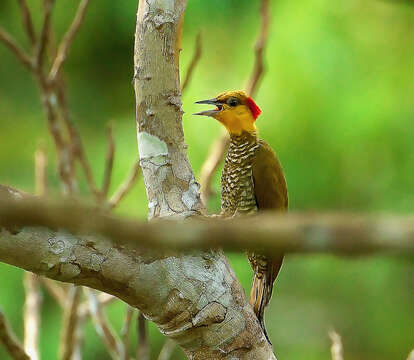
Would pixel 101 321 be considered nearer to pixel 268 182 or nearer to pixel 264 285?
pixel 264 285

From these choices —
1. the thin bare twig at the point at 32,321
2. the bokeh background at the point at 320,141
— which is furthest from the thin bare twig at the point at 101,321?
the bokeh background at the point at 320,141

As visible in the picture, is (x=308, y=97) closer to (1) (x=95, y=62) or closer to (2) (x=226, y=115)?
(2) (x=226, y=115)

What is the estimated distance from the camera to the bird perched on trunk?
1915 mm

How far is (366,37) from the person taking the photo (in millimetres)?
3256

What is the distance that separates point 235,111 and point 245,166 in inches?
5.7

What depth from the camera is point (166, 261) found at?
41.6 inches

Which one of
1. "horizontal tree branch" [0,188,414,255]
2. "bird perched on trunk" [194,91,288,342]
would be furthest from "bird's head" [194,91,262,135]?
"horizontal tree branch" [0,188,414,255]

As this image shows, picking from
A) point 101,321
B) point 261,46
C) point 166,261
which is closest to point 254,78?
point 261,46

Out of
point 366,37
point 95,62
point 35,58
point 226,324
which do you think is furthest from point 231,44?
point 226,324

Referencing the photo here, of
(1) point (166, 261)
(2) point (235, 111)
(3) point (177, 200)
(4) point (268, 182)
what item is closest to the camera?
(1) point (166, 261)

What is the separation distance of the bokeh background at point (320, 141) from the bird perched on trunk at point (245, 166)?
0.59 metres

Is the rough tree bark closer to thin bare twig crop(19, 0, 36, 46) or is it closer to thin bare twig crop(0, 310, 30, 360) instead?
thin bare twig crop(0, 310, 30, 360)

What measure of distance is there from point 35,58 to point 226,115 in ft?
1.79

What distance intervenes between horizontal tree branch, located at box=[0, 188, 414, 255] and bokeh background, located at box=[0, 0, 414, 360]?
2.20 m
